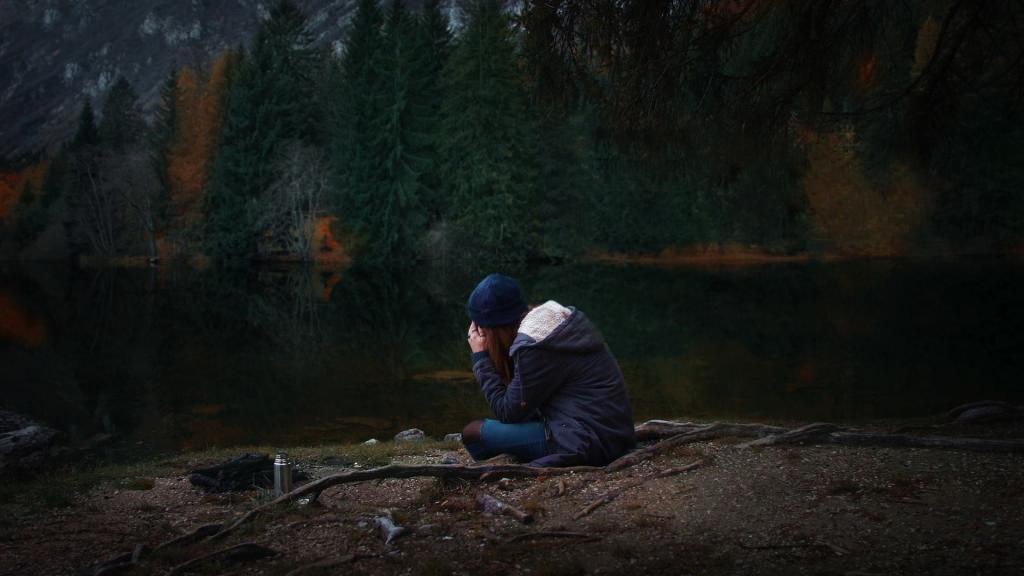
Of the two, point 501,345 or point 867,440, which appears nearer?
point 501,345

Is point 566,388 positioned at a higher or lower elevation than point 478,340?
lower

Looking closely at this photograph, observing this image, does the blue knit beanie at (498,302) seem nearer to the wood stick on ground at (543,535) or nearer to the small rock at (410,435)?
the wood stick on ground at (543,535)

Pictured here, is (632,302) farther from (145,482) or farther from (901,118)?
(145,482)

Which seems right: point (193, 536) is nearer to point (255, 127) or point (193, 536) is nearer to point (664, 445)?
point (664, 445)

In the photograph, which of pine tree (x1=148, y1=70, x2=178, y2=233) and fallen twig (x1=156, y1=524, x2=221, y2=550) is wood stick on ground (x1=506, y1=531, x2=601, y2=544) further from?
pine tree (x1=148, y1=70, x2=178, y2=233)

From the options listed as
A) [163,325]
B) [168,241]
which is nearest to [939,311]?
[163,325]

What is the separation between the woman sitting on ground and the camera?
5.18 metres

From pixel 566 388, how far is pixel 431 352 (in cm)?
1296

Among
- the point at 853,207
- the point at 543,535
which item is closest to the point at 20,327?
the point at 543,535

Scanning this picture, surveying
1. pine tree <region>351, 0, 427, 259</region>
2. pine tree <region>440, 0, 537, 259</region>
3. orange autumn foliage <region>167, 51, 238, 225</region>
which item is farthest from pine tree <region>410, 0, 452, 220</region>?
orange autumn foliage <region>167, 51, 238, 225</region>

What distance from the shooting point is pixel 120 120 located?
57438 millimetres

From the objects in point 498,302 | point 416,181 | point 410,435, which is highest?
point 416,181

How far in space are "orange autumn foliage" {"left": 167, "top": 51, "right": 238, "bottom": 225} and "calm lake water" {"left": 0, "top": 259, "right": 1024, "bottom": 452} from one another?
17.0m

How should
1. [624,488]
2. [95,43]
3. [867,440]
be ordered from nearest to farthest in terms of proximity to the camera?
1. [624,488]
2. [867,440]
3. [95,43]
